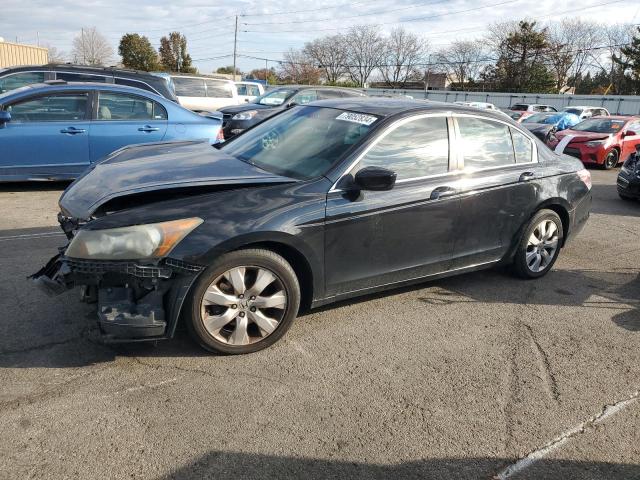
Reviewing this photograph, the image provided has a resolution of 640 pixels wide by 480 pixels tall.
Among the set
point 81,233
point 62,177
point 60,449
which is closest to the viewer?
point 60,449

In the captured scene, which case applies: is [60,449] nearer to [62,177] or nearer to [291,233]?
[291,233]

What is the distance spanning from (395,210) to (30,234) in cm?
408

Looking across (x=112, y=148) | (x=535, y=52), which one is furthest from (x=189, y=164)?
(x=535, y=52)

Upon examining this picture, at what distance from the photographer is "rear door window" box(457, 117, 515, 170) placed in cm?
438

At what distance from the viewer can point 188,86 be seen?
690 inches

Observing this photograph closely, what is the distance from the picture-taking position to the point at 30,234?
5660 millimetres

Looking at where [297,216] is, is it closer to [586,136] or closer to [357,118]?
[357,118]

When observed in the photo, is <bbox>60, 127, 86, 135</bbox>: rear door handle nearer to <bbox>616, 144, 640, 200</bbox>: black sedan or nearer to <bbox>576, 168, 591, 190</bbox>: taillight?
<bbox>576, 168, 591, 190</bbox>: taillight

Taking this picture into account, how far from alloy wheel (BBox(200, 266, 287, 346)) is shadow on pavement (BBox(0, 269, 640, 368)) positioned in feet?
0.75

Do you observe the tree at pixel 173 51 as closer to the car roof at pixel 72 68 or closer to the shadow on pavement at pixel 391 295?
the car roof at pixel 72 68

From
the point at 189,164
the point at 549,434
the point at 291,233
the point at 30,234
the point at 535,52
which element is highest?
the point at 535,52

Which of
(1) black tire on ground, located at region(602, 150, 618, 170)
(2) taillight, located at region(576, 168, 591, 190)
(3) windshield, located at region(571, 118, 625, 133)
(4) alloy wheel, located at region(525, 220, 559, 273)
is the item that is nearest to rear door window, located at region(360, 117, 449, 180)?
(4) alloy wheel, located at region(525, 220, 559, 273)

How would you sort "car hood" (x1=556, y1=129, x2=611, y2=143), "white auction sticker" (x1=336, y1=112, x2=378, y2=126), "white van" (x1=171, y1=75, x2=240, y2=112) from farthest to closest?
"white van" (x1=171, y1=75, x2=240, y2=112) < "car hood" (x1=556, y1=129, x2=611, y2=143) < "white auction sticker" (x1=336, y1=112, x2=378, y2=126)

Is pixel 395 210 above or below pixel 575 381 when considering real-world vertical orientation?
above
